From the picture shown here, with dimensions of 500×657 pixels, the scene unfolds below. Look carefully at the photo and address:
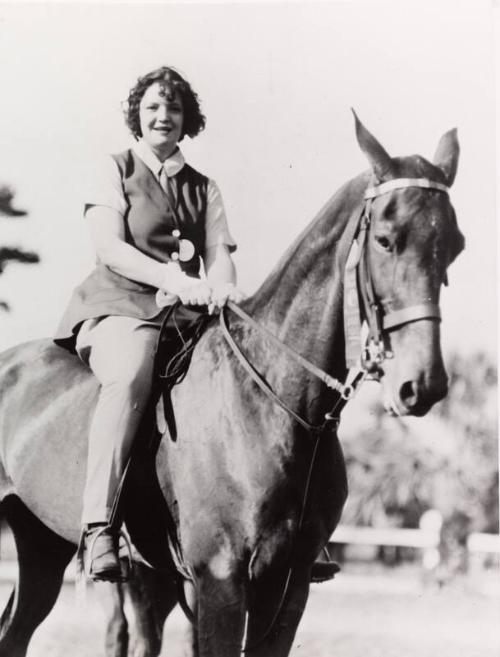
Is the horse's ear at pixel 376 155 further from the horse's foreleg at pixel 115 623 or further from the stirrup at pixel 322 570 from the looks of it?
the horse's foreleg at pixel 115 623

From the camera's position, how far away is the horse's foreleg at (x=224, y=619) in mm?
4191

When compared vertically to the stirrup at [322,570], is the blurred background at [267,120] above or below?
above

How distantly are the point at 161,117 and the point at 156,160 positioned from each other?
0.83 ft

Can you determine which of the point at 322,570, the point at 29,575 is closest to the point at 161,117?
the point at 322,570

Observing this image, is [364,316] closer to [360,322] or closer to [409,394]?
[360,322]

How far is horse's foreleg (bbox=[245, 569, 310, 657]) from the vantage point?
4.33m

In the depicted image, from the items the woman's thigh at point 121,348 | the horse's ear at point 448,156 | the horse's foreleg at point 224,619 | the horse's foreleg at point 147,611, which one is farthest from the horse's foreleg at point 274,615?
the horse's ear at point 448,156

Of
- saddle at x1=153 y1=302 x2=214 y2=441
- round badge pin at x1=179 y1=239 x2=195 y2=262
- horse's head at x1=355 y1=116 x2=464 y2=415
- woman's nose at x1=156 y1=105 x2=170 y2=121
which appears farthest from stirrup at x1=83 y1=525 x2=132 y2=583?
woman's nose at x1=156 y1=105 x2=170 y2=121

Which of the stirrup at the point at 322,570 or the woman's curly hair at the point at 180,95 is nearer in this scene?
the stirrup at the point at 322,570

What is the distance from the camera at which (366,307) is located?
400cm

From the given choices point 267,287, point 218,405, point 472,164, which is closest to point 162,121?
point 267,287

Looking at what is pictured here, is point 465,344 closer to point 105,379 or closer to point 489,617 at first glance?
point 489,617

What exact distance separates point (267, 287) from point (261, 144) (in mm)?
4206

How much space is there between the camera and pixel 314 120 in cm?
831
